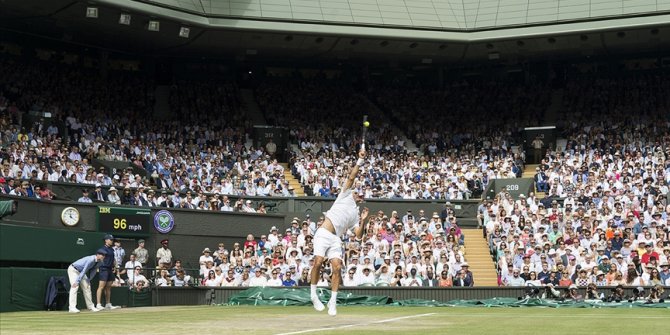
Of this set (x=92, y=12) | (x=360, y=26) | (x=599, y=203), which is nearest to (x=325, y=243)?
(x=599, y=203)

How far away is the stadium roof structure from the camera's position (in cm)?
4184

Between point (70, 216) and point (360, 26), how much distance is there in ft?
57.8

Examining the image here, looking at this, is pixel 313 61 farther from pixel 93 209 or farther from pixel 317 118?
pixel 93 209

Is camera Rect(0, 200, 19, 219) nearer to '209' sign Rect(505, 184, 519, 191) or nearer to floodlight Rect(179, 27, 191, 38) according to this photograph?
floodlight Rect(179, 27, 191, 38)

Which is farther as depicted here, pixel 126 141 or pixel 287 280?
pixel 126 141

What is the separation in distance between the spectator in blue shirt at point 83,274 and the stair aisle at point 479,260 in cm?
1430

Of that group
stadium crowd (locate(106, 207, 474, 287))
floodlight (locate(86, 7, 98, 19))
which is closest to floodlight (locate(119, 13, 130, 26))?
floodlight (locate(86, 7, 98, 19))

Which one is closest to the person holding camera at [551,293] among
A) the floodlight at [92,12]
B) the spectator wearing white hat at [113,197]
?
the spectator wearing white hat at [113,197]

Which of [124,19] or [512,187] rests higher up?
[124,19]

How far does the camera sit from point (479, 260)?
3462cm

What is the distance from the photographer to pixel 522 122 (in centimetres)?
4931

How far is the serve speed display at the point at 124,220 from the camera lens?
111ft

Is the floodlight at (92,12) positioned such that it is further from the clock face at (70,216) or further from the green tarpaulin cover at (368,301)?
the green tarpaulin cover at (368,301)

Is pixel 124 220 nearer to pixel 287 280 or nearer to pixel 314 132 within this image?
pixel 287 280
